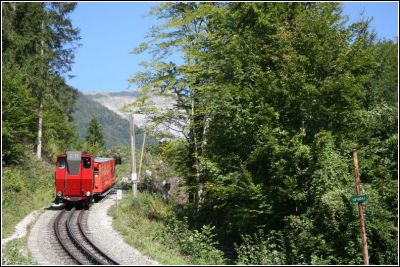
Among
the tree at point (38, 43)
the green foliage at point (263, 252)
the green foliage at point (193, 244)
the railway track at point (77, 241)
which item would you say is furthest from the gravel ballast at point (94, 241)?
the tree at point (38, 43)

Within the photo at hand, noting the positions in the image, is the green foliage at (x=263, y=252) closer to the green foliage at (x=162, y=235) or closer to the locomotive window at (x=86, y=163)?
the green foliage at (x=162, y=235)

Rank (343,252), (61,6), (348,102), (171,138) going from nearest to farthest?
1. (343,252)
2. (348,102)
3. (171,138)
4. (61,6)

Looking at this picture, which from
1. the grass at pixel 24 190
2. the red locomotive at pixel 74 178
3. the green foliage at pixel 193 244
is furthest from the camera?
the red locomotive at pixel 74 178

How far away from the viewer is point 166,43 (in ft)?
83.5

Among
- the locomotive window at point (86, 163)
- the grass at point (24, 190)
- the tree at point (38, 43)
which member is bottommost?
the grass at point (24, 190)

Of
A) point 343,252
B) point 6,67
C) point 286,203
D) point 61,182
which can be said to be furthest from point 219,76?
point 6,67

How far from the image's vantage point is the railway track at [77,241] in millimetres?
15594

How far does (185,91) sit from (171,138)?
8.76 ft

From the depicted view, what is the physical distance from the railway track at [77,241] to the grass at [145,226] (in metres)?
1.50

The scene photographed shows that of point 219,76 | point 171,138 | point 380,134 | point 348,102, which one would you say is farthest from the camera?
point 171,138

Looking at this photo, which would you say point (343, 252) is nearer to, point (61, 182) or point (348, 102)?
point (348, 102)

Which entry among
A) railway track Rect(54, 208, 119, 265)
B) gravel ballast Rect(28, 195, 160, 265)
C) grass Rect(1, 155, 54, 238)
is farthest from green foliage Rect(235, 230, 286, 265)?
grass Rect(1, 155, 54, 238)

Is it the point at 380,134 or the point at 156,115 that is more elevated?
the point at 156,115

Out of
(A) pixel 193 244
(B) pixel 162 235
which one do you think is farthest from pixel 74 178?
(A) pixel 193 244
